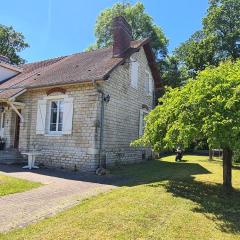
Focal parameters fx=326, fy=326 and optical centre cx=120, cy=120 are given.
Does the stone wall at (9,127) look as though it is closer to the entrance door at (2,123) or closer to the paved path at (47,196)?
the entrance door at (2,123)

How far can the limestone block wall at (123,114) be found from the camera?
15.1 meters

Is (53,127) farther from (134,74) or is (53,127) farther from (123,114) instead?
(134,74)

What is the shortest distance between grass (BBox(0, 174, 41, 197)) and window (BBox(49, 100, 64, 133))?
16.4ft

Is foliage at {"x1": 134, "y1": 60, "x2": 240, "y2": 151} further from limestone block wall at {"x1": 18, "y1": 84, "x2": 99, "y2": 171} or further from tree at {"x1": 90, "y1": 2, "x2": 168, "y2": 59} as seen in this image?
tree at {"x1": 90, "y1": 2, "x2": 168, "y2": 59}

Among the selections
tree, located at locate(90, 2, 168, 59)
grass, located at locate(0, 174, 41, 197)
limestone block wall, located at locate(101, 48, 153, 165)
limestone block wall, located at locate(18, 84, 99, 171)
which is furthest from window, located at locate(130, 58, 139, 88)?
tree, located at locate(90, 2, 168, 59)

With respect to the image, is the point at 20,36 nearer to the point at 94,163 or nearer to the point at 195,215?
the point at 94,163

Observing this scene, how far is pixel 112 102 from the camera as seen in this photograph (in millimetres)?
15344

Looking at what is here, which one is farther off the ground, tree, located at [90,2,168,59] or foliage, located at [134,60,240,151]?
tree, located at [90,2,168,59]

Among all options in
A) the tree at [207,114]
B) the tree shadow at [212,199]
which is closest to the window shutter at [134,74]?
the tree shadow at [212,199]

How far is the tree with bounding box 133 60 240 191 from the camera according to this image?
787 cm

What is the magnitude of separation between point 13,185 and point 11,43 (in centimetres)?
3393

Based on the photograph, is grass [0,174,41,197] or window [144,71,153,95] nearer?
grass [0,174,41,197]

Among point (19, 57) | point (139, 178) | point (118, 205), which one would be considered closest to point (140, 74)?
point (139, 178)

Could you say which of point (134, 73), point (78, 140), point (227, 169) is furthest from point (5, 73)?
point (227, 169)
